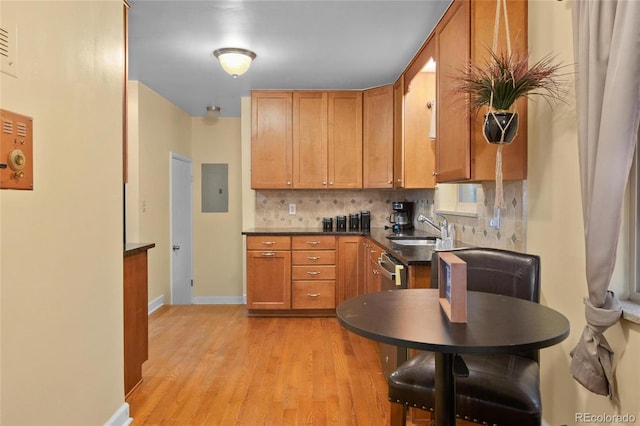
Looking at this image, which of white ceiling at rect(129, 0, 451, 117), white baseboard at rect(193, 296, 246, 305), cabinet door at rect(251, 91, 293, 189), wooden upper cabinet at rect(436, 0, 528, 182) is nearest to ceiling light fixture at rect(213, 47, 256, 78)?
white ceiling at rect(129, 0, 451, 117)

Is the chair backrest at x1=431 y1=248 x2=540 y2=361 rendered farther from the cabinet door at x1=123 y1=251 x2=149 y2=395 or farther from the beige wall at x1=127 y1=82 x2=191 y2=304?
the beige wall at x1=127 y1=82 x2=191 y2=304

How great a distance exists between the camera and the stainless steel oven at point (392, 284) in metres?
2.27

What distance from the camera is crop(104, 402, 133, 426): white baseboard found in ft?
6.79

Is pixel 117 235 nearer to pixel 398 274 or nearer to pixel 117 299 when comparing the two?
pixel 117 299

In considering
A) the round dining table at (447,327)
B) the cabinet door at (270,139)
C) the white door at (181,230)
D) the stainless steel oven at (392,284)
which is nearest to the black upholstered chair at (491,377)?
the round dining table at (447,327)

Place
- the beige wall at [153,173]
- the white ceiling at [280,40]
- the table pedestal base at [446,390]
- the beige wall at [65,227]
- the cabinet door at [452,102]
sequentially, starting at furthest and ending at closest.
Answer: the beige wall at [153,173]
the white ceiling at [280,40]
the cabinet door at [452,102]
the beige wall at [65,227]
the table pedestal base at [446,390]

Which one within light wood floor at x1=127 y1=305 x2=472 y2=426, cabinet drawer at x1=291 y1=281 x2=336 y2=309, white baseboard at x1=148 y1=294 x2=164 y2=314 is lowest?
light wood floor at x1=127 y1=305 x2=472 y2=426

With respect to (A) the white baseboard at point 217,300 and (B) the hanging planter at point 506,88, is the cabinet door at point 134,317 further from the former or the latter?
(A) the white baseboard at point 217,300

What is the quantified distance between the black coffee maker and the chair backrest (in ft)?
8.37

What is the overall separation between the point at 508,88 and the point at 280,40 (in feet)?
6.39

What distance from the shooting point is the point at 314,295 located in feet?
14.4

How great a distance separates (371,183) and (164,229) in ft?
8.35

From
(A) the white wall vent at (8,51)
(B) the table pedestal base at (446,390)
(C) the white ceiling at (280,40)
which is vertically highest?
(C) the white ceiling at (280,40)

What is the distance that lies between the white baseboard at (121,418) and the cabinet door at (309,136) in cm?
290
